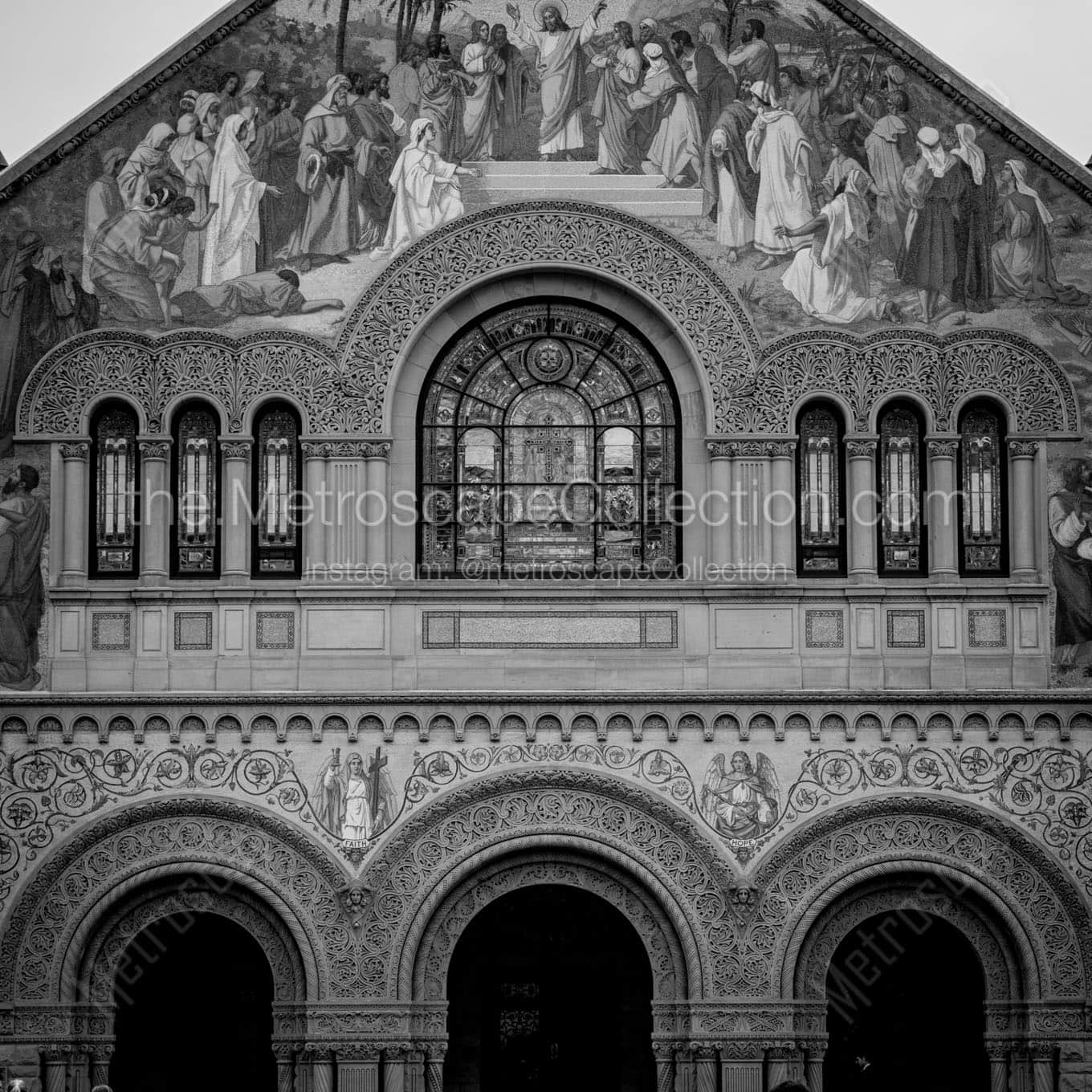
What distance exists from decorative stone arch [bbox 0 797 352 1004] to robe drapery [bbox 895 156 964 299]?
9.36 meters

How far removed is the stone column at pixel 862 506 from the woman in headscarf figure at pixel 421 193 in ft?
17.3

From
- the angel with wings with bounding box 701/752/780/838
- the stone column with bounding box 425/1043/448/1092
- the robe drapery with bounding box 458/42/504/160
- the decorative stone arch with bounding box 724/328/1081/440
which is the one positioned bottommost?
the stone column with bounding box 425/1043/448/1092

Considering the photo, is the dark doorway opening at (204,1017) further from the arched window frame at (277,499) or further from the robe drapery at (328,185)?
the robe drapery at (328,185)

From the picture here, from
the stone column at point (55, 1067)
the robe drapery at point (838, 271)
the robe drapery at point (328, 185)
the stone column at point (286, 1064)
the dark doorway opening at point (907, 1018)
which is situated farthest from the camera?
the dark doorway opening at point (907, 1018)

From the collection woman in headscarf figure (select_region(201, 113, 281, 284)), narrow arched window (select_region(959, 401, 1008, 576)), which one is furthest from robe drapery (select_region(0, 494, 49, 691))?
narrow arched window (select_region(959, 401, 1008, 576))

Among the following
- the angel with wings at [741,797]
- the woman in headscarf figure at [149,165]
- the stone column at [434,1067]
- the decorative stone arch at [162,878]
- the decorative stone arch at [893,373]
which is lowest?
the stone column at [434,1067]

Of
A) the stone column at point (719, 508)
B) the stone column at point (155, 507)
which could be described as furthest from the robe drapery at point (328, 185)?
the stone column at point (719, 508)

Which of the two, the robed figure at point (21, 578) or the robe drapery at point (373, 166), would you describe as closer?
the robed figure at point (21, 578)

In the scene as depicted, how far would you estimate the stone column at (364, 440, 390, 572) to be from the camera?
93.2ft

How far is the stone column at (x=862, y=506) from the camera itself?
28.5 m

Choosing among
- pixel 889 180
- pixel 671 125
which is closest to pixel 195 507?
pixel 671 125

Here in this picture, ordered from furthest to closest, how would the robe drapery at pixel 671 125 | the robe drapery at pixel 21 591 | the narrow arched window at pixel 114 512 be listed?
the robe drapery at pixel 671 125
the narrow arched window at pixel 114 512
the robe drapery at pixel 21 591

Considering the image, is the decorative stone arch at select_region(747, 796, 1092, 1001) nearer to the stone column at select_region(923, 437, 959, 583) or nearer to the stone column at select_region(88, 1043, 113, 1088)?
the stone column at select_region(923, 437, 959, 583)

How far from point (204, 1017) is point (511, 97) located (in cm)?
1204
